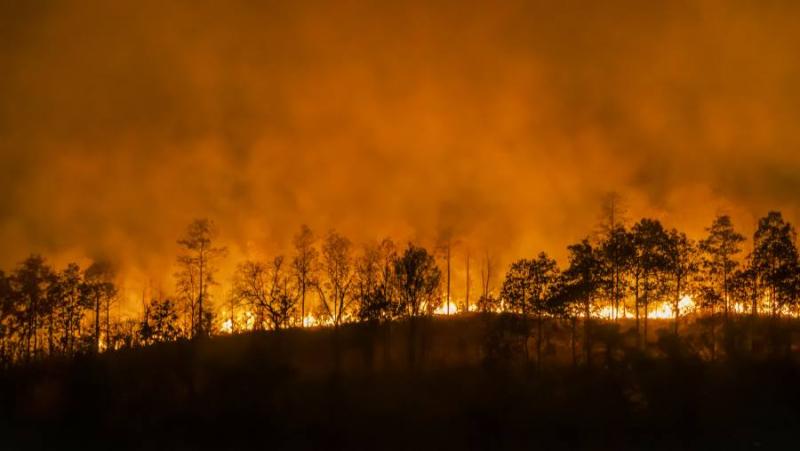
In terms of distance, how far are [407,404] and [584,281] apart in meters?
23.5

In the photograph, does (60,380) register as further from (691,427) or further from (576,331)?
(691,427)

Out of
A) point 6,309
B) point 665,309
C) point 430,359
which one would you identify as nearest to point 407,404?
point 430,359

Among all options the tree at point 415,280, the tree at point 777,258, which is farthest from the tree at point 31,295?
the tree at point 777,258

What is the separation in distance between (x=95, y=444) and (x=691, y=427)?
48.2 metres

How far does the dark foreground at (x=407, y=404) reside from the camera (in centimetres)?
6197

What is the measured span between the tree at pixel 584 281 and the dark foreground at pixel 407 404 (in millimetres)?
5991

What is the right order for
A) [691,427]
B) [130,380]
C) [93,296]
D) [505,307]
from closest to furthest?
[691,427] → [130,380] → [505,307] → [93,296]

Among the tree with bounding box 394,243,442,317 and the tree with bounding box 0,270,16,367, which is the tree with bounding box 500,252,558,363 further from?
the tree with bounding box 0,270,16,367

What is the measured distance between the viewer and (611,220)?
282ft

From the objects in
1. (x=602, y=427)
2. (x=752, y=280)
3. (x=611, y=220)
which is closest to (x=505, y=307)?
(x=611, y=220)

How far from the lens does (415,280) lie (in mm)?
89312

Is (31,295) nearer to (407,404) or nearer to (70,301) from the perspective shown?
(70,301)

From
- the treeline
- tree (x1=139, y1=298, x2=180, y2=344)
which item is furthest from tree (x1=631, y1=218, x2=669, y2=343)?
tree (x1=139, y1=298, x2=180, y2=344)

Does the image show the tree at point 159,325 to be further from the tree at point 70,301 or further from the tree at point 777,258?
the tree at point 777,258
